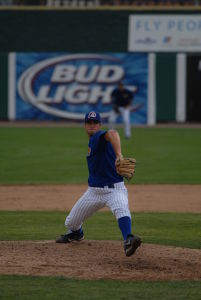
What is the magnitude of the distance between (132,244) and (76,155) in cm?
1260

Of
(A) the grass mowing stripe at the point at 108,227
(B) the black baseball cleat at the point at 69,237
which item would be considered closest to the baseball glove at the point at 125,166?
(B) the black baseball cleat at the point at 69,237

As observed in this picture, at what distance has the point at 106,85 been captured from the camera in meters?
30.8

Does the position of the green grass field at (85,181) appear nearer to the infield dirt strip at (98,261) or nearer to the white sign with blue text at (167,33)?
the infield dirt strip at (98,261)

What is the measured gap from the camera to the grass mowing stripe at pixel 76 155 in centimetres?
1727

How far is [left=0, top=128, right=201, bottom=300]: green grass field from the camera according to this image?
729 cm

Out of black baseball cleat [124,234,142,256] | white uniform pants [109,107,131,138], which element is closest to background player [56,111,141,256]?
black baseball cleat [124,234,142,256]

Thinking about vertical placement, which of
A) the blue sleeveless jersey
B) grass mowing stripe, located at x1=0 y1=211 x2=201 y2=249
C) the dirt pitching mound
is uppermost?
the blue sleeveless jersey

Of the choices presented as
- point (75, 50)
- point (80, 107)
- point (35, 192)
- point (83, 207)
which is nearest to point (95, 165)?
point (83, 207)

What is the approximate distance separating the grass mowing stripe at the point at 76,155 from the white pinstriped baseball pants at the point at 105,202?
24.1 ft

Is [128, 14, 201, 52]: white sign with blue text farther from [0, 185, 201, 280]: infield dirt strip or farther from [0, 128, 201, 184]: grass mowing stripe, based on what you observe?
[0, 185, 201, 280]: infield dirt strip

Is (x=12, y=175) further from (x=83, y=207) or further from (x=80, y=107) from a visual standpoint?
(x=80, y=107)

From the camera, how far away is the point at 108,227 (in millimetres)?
11273

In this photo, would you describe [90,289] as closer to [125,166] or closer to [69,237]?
[125,166]

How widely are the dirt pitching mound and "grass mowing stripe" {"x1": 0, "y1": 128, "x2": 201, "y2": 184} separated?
7.14 meters
